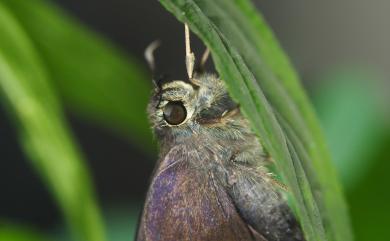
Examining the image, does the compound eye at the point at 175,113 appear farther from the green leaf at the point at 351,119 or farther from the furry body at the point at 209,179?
the green leaf at the point at 351,119

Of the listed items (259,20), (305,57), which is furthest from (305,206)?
(305,57)

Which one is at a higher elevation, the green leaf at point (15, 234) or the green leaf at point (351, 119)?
the green leaf at point (351, 119)

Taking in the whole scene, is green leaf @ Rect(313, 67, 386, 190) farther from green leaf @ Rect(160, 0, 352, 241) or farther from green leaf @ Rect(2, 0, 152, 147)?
green leaf @ Rect(160, 0, 352, 241)

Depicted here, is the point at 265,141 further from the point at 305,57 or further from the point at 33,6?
the point at 305,57

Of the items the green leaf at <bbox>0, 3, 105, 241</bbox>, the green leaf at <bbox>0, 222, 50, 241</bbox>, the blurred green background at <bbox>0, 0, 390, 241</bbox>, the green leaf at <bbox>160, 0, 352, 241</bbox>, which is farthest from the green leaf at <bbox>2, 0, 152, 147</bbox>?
the green leaf at <bbox>160, 0, 352, 241</bbox>

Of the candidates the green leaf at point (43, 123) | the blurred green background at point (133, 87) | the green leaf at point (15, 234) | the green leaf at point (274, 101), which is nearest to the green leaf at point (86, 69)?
the blurred green background at point (133, 87)

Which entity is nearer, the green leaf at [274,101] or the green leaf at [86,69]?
the green leaf at [274,101]

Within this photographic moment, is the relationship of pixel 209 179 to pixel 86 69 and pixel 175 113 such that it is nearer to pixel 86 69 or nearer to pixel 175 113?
pixel 175 113
